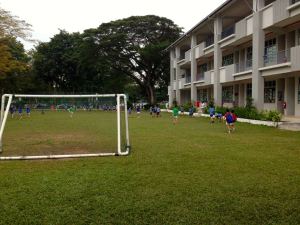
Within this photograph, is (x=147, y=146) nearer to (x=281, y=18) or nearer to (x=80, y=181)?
(x=80, y=181)

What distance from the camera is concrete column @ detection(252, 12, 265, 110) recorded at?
23.4 m

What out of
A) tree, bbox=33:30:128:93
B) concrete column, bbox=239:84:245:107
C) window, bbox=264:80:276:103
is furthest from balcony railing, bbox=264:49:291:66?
tree, bbox=33:30:128:93

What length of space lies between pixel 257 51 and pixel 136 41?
29.2 metres

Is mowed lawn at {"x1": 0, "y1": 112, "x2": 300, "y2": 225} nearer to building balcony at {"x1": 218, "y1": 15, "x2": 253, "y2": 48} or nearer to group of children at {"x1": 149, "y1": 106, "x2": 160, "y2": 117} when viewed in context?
building balcony at {"x1": 218, "y1": 15, "x2": 253, "y2": 48}

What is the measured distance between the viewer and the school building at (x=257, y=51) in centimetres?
2162

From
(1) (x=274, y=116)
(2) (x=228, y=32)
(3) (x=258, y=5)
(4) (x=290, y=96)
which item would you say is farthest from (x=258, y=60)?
(2) (x=228, y=32)

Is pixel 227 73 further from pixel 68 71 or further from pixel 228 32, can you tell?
pixel 68 71

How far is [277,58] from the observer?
23000mm

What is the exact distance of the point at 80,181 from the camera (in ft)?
23.9

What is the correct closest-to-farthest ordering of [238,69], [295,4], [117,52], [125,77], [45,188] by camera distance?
[45,188]
[295,4]
[238,69]
[117,52]
[125,77]

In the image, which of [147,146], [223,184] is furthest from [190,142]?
[223,184]

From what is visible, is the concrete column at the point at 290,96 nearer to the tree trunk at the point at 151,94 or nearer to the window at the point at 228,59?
the window at the point at 228,59

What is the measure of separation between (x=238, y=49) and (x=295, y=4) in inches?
492

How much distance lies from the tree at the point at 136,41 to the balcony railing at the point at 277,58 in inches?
1031
